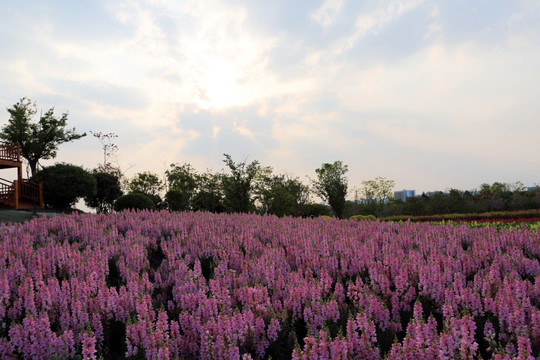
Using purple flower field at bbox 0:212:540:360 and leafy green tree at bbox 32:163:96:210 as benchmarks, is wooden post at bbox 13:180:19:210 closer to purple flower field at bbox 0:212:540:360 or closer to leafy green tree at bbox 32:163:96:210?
leafy green tree at bbox 32:163:96:210

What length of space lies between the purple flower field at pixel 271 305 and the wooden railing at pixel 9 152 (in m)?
30.9

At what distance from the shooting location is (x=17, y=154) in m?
34.0

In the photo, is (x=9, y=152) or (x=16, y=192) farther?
(x=9, y=152)

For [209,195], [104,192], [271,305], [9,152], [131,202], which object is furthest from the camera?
[209,195]

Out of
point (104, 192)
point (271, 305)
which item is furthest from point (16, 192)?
point (271, 305)

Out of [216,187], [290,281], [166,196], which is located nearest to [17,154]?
[166,196]

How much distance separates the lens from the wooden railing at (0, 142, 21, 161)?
33.3 meters

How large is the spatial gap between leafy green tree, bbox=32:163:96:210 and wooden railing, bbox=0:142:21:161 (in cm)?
448

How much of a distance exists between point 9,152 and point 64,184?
26.1 feet

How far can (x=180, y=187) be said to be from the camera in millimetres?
40656

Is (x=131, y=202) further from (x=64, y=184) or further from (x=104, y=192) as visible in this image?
(x=104, y=192)

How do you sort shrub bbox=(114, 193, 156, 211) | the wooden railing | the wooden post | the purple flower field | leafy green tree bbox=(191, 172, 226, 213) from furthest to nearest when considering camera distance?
leafy green tree bbox=(191, 172, 226, 213), the wooden railing, the wooden post, shrub bbox=(114, 193, 156, 211), the purple flower field

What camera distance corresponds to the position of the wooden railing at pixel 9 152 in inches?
1311

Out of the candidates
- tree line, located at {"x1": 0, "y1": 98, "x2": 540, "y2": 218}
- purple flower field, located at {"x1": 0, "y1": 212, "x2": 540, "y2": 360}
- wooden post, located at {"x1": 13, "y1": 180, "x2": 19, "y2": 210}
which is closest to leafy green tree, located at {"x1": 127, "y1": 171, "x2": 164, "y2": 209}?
tree line, located at {"x1": 0, "y1": 98, "x2": 540, "y2": 218}
